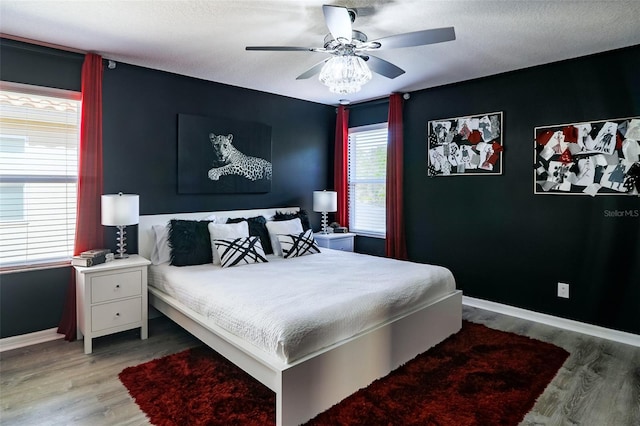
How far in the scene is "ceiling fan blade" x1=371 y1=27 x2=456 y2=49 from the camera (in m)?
2.12

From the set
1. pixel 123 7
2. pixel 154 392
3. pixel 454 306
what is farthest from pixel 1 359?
pixel 454 306

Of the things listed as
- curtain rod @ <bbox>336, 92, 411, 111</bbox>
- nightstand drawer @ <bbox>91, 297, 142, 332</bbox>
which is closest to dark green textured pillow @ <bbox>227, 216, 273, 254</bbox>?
nightstand drawer @ <bbox>91, 297, 142, 332</bbox>

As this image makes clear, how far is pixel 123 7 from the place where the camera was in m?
2.40

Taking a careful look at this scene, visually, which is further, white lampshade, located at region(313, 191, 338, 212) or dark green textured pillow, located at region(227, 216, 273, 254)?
white lampshade, located at region(313, 191, 338, 212)

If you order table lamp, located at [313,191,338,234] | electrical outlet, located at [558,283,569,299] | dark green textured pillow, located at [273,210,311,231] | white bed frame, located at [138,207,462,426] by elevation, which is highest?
table lamp, located at [313,191,338,234]

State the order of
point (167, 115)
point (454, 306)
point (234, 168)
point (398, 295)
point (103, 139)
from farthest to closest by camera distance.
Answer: point (234, 168) → point (167, 115) → point (103, 139) → point (454, 306) → point (398, 295)

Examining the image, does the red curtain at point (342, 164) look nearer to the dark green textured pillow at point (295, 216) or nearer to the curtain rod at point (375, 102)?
the curtain rod at point (375, 102)

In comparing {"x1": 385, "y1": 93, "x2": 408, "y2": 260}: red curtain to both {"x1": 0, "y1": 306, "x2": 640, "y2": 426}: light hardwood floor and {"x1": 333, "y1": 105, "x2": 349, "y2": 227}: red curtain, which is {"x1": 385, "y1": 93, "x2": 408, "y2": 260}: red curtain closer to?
{"x1": 333, "y1": 105, "x2": 349, "y2": 227}: red curtain

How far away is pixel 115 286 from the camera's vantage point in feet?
9.88

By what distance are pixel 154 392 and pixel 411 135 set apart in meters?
3.75

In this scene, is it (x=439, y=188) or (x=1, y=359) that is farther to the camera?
(x=439, y=188)

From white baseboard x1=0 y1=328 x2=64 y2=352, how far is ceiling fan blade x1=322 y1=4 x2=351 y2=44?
129 inches

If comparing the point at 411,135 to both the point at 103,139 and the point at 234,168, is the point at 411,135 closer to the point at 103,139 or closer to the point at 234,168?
the point at 234,168

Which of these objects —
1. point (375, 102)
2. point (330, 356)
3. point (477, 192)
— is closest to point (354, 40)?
point (330, 356)
